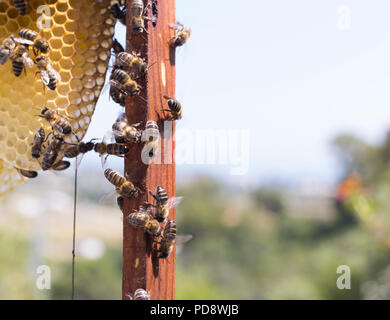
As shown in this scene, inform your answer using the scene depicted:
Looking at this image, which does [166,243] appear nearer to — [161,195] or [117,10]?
[161,195]

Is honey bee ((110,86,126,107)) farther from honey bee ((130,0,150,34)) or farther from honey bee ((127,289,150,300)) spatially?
honey bee ((127,289,150,300))

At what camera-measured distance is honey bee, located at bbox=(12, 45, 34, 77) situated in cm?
221

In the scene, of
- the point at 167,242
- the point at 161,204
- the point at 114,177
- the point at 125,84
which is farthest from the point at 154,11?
the point at 167,242

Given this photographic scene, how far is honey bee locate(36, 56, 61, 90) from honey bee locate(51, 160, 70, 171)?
0.40 m

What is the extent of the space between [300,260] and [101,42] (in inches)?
1119

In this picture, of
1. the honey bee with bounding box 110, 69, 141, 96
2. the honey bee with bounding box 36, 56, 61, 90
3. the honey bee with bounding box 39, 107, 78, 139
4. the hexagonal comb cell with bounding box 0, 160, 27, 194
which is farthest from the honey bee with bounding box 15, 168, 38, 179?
the honey bee with bounding box 110, 69, 141, 96

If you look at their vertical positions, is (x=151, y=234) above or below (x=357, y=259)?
below

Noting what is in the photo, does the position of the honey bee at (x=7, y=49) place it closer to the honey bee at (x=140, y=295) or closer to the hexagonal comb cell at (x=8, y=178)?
the hexagonal comb cell at (x=8, y=178)

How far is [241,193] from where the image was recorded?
146 ft

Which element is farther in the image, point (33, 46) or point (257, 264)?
point (257, 264)

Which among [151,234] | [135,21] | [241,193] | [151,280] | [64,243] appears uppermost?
[241,193]

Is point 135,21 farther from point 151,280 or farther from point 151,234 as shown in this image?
point 151,280

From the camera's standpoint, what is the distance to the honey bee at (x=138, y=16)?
1.98m

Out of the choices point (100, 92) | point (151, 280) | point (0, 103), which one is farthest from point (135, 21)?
point (151, 280)
